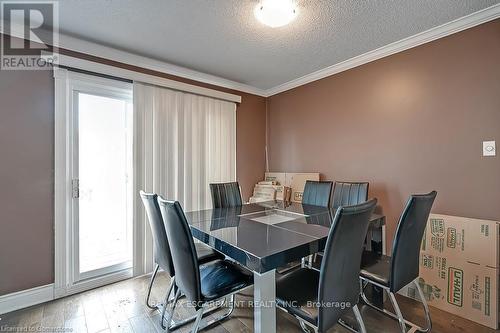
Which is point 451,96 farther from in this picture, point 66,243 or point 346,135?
point 66,243

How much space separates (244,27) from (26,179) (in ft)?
7.69

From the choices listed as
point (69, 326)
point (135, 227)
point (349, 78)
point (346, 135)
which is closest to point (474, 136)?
point (346, 135)

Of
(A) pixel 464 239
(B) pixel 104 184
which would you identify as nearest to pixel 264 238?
(A) pixel 464 239

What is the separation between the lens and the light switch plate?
1.86m

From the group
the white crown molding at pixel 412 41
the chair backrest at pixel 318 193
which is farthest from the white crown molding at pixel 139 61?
the chair backrest at pixel 318 193

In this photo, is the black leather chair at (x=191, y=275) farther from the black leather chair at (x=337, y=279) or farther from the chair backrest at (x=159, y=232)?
the black leather chair at (x=337, y=279)

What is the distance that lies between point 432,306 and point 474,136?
4.90 feet

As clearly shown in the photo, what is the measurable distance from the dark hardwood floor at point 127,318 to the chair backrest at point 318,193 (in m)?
1.03

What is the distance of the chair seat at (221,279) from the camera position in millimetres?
1387

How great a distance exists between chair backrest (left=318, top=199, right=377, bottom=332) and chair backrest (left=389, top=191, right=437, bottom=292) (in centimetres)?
37

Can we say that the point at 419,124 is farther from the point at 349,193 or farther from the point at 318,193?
the point at 318,193

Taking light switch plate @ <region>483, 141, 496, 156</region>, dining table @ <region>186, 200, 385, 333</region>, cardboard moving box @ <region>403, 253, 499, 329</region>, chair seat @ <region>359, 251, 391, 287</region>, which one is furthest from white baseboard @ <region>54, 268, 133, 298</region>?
light switch plate @ <region>483, 141, 496, 156</region>

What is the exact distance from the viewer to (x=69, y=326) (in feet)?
5.83

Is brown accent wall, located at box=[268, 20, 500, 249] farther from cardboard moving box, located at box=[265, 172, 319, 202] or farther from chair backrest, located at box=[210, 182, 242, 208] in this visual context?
chair backrest, located at box=[210, 182, 242, 208]
